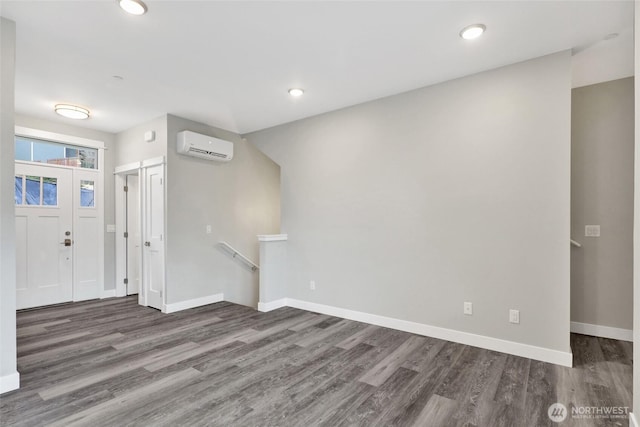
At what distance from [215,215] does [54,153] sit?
257 centimetres

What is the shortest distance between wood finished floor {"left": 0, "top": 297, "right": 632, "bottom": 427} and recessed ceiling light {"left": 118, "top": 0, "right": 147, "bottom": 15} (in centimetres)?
277

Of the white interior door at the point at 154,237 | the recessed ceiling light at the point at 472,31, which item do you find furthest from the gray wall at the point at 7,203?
the recessed ceiling light at the point at 472,31

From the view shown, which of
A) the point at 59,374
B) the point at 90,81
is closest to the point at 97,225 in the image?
the point at 90,81

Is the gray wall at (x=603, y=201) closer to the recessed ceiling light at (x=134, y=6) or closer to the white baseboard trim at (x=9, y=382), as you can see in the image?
the recessed ceiling light at (x=134, y=6)

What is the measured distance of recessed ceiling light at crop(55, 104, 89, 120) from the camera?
400cm

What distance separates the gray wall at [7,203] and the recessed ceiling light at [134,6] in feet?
3.08

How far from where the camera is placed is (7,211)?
2277 mm

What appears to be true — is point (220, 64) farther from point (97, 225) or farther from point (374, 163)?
point (97, 225)

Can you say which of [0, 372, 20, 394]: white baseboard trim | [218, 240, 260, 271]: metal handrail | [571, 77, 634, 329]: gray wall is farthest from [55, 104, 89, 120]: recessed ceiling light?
[571, 77, 634, 329]: gray wall

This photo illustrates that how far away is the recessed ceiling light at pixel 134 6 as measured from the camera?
7.00 ft

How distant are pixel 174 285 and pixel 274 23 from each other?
12.0 feet

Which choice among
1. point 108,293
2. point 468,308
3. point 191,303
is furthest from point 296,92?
point 108,293

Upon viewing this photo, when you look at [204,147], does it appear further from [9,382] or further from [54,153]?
[9,382]

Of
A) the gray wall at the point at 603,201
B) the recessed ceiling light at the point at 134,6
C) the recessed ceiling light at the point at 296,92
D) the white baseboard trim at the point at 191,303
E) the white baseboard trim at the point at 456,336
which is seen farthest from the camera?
the white baseboard trim at the point at 191,303
